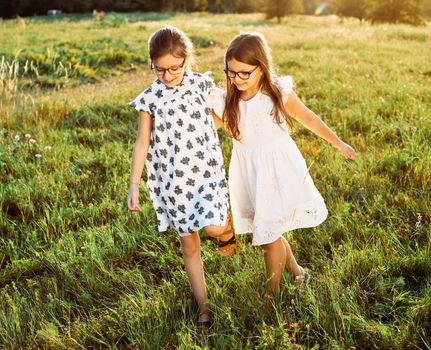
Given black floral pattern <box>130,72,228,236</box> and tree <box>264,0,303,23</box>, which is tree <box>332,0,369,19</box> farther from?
black floral pattern <box>130,72,228,236</box>

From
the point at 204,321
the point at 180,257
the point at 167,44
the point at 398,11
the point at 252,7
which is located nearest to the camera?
the point at 167,44

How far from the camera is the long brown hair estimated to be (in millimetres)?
2686

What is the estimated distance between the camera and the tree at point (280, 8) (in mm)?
42625

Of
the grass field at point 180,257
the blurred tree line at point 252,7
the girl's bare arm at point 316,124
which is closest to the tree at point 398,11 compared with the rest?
the blurred tree line at point 252,7

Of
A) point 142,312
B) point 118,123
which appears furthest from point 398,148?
point 118,123

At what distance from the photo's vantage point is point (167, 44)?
2635 mm

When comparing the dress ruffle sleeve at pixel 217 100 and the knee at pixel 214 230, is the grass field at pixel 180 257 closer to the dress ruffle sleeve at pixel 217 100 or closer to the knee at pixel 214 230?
the knee at pixel 214 230

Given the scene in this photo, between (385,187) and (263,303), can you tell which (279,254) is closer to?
(263,303)

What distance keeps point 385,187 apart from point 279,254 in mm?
1645

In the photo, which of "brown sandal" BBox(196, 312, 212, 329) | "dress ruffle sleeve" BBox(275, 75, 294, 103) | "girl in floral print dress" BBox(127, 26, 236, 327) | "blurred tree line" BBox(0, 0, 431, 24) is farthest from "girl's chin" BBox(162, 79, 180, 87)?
"blurred tree line" BBox(0, 0, 431, 24)

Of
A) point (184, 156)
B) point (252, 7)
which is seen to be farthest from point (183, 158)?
point (252, 7)

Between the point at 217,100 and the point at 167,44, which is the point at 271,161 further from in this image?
the point at 167,44

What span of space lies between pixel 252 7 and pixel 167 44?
62.3 meters

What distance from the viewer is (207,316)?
2.77 m
